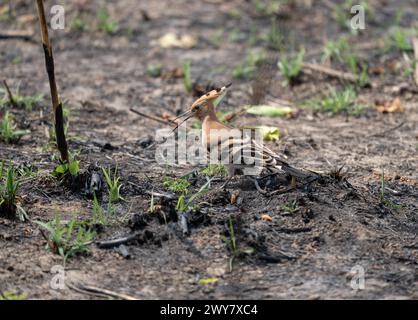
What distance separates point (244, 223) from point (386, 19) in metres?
6.69

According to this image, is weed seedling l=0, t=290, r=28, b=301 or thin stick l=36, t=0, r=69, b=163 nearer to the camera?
weed seedling l=0, t=290, r=28, b=301

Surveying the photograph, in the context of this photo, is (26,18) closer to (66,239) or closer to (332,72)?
(332,72)

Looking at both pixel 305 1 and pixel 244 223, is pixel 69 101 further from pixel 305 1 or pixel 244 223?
pixel 305 1

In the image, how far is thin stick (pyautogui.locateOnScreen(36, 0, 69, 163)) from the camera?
5.19m

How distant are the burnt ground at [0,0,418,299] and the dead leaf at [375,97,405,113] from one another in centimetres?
10

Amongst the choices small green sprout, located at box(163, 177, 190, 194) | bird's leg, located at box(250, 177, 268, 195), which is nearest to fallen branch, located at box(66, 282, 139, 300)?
small green sprout, located at box(163, 177, 190, 194)

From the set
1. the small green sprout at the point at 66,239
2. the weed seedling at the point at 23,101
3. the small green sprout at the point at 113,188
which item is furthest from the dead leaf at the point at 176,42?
the small green sprout at the point at 66,239

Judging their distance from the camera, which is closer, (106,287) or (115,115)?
(106,287)

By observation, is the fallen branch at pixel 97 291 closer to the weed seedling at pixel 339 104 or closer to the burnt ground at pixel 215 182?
the burnt ground at pixel 215 182

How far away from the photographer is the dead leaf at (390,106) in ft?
26.6

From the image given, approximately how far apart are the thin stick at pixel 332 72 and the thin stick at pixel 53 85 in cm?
429

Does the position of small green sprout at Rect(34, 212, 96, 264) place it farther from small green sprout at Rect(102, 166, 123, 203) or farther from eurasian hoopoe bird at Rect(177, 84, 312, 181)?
eurasian hoopoe bird at Rect(177, 84, 312, 181)
